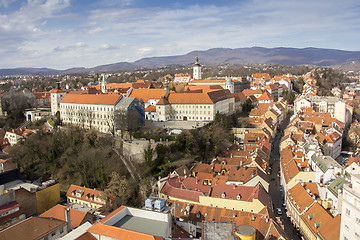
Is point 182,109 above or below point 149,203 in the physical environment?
above

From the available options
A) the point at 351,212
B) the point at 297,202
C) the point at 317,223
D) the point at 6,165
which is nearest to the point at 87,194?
the point at 6,165

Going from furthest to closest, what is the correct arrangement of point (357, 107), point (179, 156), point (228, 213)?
point (357, 107)
point (179, 156)
point (228, 213)

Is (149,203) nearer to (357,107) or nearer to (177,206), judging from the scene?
(177,206)

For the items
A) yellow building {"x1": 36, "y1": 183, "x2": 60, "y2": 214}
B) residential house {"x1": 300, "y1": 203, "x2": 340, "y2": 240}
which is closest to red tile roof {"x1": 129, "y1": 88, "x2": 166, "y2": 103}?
yellow building {"x1": 36, "y1": 183, "x2": 60, "y2": 214}

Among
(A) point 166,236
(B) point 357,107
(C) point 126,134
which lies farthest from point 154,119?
(B) point 357,107

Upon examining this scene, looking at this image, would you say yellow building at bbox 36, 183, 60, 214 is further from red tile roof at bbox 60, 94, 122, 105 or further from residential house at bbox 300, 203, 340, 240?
residential house at bbox 300, 203, 340, 240

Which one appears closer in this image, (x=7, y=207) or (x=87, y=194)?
(x=7, y=207)

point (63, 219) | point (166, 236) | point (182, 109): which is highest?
point (182, 109)

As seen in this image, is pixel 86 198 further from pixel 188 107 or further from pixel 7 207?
pixel 188 107

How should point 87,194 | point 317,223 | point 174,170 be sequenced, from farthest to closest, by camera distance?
point 174,170
point 87,194
point 317,223
